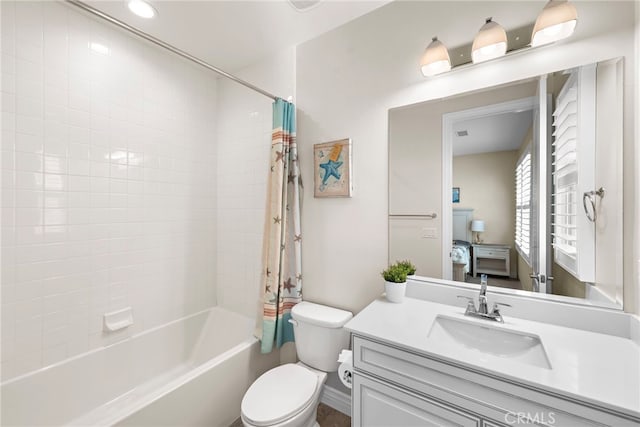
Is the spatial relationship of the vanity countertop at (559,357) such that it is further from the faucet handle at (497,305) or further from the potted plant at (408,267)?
the potted plant at (408,267)

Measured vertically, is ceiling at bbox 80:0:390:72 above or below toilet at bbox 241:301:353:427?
above

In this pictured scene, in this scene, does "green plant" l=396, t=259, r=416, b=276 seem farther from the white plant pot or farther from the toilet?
the toilet

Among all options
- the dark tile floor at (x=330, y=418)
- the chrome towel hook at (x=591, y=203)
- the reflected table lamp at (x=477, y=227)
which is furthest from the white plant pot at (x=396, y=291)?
the dark tile floor at (x=330, y=418)

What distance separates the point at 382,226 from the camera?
1547 millimetres

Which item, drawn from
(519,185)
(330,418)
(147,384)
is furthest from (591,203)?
(147,384)

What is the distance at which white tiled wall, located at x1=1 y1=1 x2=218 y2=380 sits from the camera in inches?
53.4

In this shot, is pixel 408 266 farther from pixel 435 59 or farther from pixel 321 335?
pixel 435 59

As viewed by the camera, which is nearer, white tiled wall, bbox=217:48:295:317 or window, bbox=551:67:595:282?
window, bbox=551:67:595:282

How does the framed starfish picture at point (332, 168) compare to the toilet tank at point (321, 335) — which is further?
the framed starfish picture at point (332, 168)

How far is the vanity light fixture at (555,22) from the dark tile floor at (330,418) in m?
2.27

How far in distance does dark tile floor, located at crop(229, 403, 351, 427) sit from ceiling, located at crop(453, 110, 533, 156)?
175cm

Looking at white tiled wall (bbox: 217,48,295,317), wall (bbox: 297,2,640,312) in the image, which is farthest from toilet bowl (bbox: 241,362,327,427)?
white tiled wall (bbox: 217,48,295,317)

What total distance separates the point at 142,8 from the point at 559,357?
270 centimetres

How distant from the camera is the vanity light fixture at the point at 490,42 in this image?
1.13 metres
